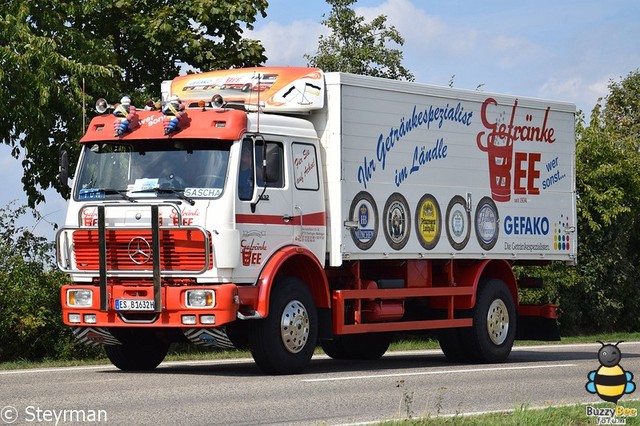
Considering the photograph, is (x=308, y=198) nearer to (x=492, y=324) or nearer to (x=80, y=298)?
(x=80, y=298)

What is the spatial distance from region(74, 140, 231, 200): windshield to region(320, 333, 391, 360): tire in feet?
17.3

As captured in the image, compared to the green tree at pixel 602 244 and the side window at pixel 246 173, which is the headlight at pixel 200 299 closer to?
the side window at pixel 246 173

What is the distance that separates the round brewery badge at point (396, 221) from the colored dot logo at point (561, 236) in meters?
3.69

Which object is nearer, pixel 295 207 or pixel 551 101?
pixel 295 207

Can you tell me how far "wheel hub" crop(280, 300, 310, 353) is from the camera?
618 inches

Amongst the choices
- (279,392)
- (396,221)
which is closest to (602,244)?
(396,221)

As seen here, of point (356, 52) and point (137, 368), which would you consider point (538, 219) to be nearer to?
point (137, 368)

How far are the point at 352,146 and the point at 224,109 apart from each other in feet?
6.57

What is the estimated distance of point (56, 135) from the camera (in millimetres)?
23391

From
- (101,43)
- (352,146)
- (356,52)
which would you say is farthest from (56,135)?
(356,52)

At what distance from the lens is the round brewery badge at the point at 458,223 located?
18.7 meters

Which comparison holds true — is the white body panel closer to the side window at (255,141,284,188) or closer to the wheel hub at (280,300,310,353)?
the side window at (255,141,284,188)

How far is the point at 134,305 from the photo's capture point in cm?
1533

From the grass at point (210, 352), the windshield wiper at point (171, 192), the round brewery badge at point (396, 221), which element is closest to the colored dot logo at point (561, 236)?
the round brewery badge at point (396, 221)
